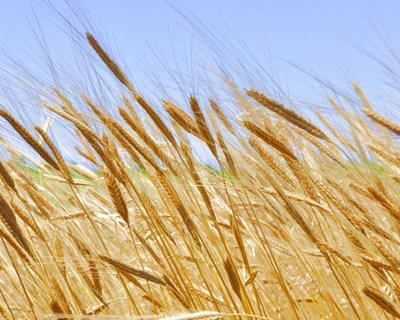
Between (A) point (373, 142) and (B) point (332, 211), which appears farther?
(A) point (373, 142)

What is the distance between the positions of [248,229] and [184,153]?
276mm

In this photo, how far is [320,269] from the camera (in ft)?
4.96

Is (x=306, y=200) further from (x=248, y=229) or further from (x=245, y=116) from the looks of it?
(x=248, y=229)

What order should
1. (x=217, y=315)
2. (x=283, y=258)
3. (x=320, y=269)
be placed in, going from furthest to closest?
Answer: (x=283, y=258), (x=320, y=269), (x=217, y=315)

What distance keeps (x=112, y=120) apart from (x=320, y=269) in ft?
1.93

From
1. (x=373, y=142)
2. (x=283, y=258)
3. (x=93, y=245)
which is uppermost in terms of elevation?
(x=373, y=142)

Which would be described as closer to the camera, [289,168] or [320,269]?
[289,168]

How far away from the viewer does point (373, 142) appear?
142cm

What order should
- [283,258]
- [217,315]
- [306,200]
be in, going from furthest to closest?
[283,258]
[306,200]
[217,315]

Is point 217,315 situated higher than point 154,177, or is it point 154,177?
point 154,177

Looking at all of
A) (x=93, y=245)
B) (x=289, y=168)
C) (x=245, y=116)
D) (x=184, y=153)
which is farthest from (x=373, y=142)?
(x=93, y=245)

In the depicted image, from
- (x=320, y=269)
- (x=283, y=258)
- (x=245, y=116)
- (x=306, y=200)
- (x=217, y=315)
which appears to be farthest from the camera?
(x=283, y=258)

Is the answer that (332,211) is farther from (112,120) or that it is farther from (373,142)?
(112,120)

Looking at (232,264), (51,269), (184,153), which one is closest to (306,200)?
(232,264)
